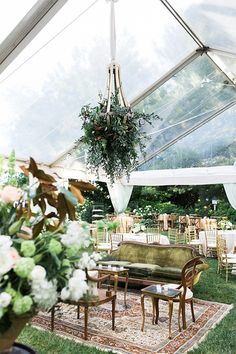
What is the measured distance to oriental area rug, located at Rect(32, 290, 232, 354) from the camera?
385 cm

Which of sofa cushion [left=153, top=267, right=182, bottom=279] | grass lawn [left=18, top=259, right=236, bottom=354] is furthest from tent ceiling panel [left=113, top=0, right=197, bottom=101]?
grass lawn [left=18, top=259, right=236, bottom=354]

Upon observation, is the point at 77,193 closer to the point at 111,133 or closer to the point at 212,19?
the point at 111,133

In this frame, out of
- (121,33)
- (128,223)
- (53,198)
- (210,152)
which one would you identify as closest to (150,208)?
(128,223)

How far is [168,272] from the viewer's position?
19.0 feet

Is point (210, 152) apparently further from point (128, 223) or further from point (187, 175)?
point (128, 223)

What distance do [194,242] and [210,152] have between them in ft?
9.06

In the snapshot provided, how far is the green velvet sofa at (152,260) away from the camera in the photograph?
5.83 meters

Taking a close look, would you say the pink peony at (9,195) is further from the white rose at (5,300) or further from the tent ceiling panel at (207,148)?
the tent ceiling panel at (207,148)

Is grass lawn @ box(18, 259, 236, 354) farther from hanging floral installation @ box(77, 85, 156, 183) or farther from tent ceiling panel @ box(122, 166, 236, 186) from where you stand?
tent ceiling panel @ box(122, 166, 236, 186)

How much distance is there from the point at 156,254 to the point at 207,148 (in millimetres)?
5078

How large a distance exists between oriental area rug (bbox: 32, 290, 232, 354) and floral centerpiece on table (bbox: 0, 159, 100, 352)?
2756 mm

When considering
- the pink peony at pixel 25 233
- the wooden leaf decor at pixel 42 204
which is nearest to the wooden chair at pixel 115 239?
the wooden leaf decor at pixel 42 204

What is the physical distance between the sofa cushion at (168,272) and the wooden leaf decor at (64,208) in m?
4.84

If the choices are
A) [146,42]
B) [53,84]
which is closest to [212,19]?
[146,42]
